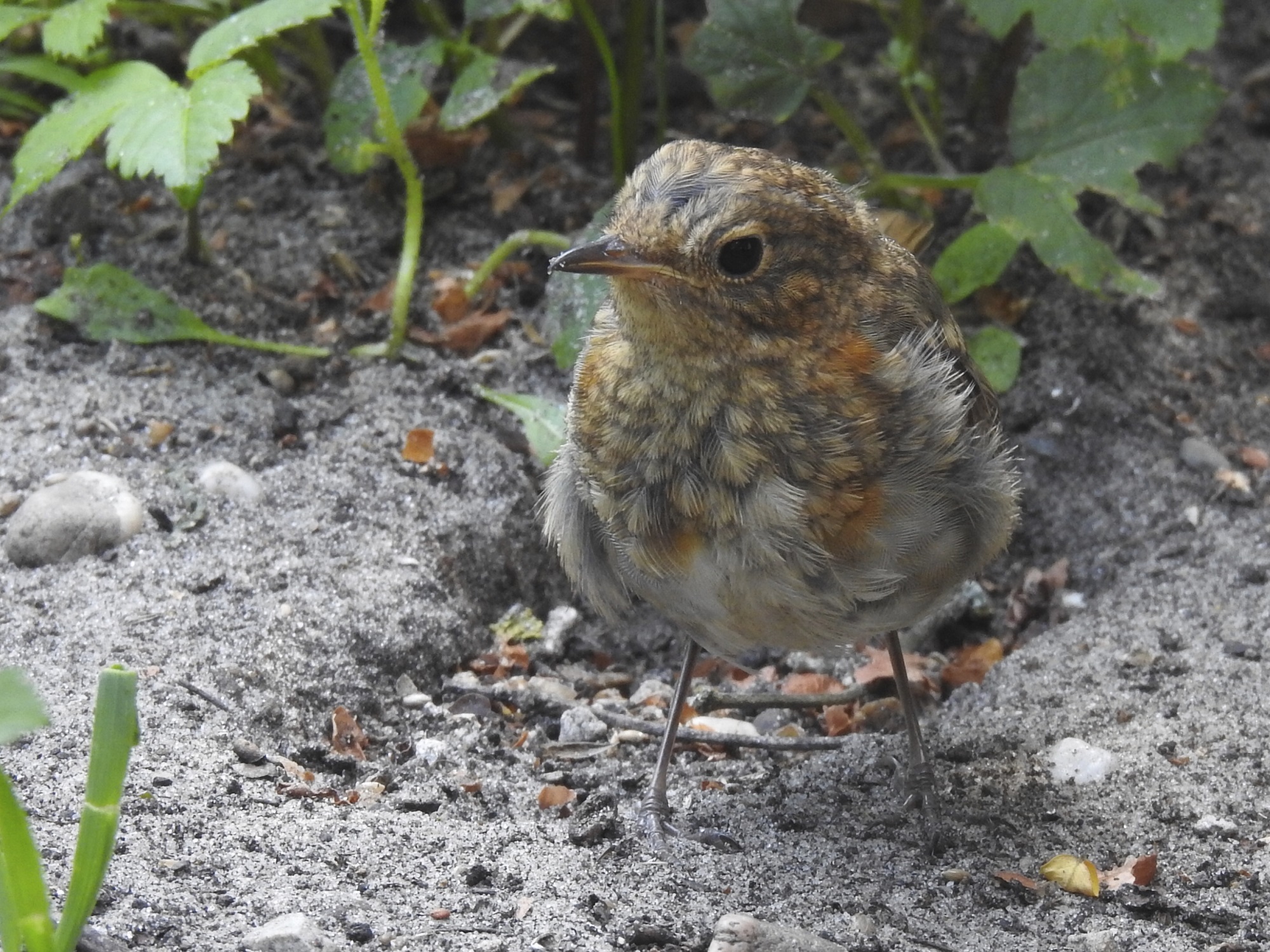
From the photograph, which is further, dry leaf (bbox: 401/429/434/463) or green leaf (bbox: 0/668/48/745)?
dry leaf (bbox: 401/429/434/463)

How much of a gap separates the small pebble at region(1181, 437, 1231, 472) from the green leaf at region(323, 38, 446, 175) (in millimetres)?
2515

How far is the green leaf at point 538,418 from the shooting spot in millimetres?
4113

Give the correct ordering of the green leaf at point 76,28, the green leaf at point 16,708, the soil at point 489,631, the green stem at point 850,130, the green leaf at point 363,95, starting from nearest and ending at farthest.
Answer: the green leaf at point 16,708
the soil at point 489,631
the green leaf at point 76,28
the green leaf at point 363,95
the green stem at point 850,130

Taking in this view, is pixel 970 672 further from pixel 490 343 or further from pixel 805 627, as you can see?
pixel 490 343

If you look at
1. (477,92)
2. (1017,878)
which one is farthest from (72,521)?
(1017,878)

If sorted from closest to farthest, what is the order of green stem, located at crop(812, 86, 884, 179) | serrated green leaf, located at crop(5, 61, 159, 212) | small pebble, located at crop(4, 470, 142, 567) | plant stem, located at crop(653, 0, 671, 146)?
small pebble, located at crop(4, 470, 142, 567) < serrated green leaf, located at crop(5, 61, 159, 212) < green stem, located at crop(812, 86, 884, 179) < plant stem, located at crop(653, 0, 671, 146)

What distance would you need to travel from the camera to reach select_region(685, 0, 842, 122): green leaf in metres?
4.65

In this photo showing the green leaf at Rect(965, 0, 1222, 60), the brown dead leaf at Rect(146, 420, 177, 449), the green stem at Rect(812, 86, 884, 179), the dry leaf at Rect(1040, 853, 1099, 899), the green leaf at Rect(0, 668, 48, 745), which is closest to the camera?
the green leaf at Rect(0, 668, 48, 745)

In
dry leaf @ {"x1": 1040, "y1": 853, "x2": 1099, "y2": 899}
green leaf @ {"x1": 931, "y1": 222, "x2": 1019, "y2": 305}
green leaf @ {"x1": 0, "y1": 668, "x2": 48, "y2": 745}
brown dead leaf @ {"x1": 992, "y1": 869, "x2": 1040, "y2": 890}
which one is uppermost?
green leaf @ {"x1": 931, "y1": 222, "x2": 1019, "y2": 305}

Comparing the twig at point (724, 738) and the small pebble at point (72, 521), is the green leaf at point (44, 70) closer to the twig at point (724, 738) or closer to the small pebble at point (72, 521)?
the small pebble at point (72, 521)

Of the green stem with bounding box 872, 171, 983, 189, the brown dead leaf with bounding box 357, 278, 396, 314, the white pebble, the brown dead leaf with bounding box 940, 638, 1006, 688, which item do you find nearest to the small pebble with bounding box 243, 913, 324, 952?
the white pebble

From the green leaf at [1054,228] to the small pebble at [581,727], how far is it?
5.96 feet

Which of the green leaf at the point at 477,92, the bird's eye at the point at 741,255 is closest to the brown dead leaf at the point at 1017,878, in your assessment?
the bird's eye at the point at 741,255

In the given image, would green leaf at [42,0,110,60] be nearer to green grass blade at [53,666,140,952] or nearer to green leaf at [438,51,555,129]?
green leaf at [438,51,555,129]
